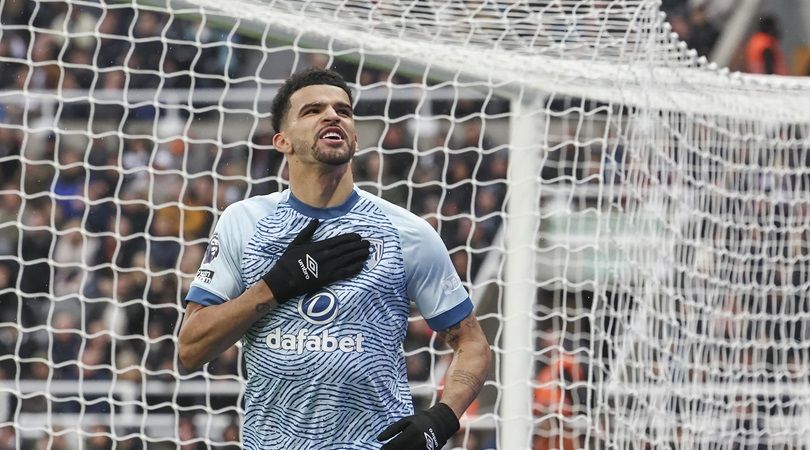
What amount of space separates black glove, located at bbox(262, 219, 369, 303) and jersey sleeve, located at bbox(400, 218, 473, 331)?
17 cm

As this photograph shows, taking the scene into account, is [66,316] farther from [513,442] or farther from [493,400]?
[513,442]

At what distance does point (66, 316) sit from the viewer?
8992 mm

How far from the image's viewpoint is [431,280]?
3461 mm

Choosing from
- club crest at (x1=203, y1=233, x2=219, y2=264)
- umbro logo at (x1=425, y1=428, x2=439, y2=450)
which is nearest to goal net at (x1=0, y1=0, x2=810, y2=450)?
club crest at (x1=203, y1=233, x2=219, y2=264)

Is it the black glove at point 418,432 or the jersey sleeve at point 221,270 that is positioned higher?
the jersey sleeve at point 221,270

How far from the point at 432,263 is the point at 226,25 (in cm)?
274

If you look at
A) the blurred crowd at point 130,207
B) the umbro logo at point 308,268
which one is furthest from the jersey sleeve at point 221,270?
the blurred crowd at point 130,207

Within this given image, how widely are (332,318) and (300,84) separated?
0.66 m

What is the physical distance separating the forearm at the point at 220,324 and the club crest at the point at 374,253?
0.27 m

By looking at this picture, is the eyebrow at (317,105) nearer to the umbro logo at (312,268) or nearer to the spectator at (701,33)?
the umbro logo at (312,268)

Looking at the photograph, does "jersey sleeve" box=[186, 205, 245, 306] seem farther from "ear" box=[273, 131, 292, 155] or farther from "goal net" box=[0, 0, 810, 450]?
"goal net" box=[0, 0, 810, 450]

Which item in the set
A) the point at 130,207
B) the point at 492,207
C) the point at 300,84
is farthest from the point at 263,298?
the point at 130,207

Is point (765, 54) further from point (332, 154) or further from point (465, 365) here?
point (332, 154)

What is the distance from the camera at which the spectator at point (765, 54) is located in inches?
451
